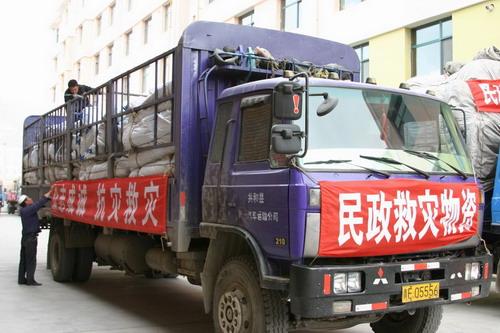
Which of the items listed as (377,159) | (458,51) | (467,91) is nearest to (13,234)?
(458,51)

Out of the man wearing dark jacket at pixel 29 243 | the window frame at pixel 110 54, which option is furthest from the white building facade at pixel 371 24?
the man wearing dark jacket at pixel 29 243

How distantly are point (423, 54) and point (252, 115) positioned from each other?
420 inches

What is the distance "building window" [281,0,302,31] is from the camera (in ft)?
58.6

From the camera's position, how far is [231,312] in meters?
4.63

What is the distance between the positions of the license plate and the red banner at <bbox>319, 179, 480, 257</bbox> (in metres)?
0.26

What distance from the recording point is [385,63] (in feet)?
48.6

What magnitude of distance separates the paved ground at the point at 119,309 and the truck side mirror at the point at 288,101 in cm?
306

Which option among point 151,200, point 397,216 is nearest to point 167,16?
point 151,200

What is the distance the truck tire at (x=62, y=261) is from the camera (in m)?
9.03

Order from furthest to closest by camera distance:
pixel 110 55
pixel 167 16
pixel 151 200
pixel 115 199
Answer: pixel 110 55, pixel 167 16, pixel 115 199, pixel 151 200

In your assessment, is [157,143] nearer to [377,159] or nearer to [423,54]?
[377,159]

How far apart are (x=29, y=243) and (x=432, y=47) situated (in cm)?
998

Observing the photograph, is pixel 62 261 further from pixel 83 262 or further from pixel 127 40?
pixel 127 40

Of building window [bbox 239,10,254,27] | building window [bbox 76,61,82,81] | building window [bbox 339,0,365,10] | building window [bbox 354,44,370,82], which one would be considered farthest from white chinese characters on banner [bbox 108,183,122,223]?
building window [bbox 76,61,82,81]
